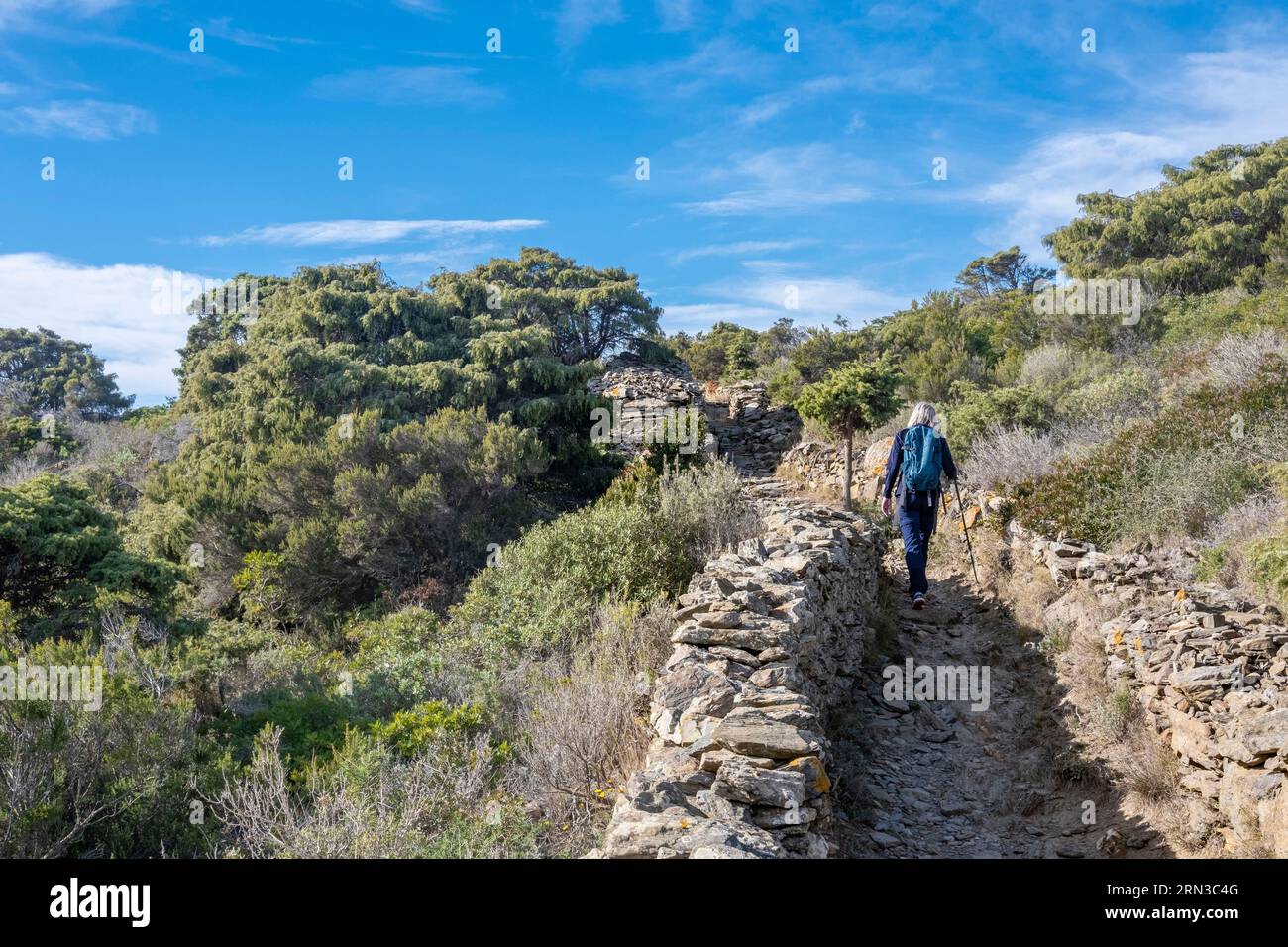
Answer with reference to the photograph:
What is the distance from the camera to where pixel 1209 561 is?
6996 mm

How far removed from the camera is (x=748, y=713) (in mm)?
3988

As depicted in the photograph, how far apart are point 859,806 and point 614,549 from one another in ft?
13.3

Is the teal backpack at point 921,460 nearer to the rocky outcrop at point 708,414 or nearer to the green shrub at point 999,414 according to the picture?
the green shrub at point 999,414

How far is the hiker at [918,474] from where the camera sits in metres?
7.77

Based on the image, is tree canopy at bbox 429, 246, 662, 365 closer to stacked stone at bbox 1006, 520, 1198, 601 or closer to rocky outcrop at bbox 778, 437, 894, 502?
rocky outcrop at bbox 778, 437, 894, 502

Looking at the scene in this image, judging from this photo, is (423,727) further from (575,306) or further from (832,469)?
(575,306)

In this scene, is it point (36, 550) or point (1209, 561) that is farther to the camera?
point (36, 550)

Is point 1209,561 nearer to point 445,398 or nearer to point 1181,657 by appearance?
point 1181,657
